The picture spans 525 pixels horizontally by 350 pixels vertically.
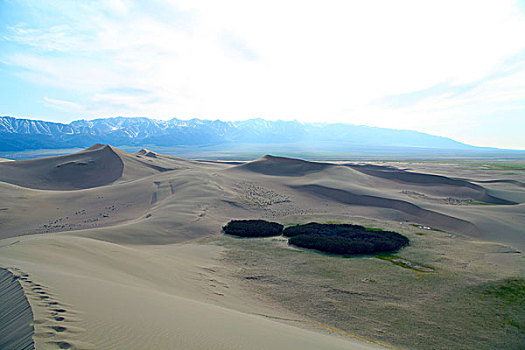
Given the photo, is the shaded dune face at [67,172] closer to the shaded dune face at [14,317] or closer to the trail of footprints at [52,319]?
the shaded dune face at [14,317]

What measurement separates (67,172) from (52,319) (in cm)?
4026

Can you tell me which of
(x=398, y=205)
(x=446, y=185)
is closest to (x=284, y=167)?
(x=398, y=205)

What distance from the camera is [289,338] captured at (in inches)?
239

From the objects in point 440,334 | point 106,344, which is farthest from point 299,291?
point 106,344

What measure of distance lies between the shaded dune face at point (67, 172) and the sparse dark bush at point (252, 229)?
957 inches

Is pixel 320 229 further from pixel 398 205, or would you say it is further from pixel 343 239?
pixel 398 205

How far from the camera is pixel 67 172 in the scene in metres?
38.6

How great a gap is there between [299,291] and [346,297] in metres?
1.52

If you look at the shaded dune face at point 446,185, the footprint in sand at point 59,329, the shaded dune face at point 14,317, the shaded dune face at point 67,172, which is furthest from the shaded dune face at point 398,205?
the shaded dune face at point 67,172

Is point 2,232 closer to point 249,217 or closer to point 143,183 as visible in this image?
point 143,183

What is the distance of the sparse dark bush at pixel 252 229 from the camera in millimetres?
17516

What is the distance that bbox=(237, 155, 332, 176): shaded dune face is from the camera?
128ft

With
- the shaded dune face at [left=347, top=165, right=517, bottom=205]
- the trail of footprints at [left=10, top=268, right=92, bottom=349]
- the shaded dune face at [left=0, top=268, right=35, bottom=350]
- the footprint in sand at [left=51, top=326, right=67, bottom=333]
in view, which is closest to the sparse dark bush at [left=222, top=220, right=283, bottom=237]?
the trail of footprints at [left=10, top=268, right=92, bottom=349]

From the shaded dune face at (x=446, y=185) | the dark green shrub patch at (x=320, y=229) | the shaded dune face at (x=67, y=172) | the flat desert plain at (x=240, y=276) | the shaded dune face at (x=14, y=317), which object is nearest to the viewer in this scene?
the shaded dune face at (x=14, y=317)
